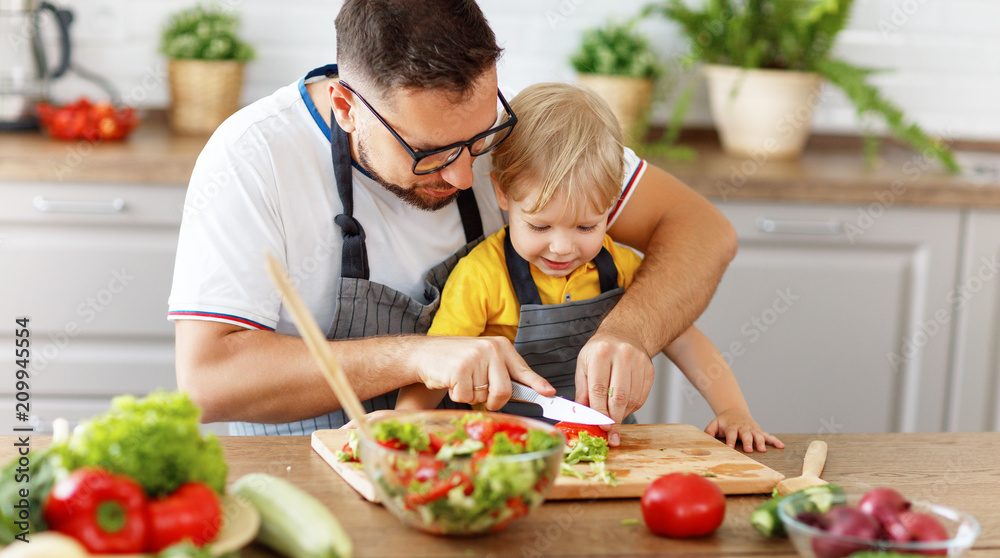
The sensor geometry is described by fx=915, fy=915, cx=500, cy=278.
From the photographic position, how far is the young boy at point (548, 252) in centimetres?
142

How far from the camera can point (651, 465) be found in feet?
3.61

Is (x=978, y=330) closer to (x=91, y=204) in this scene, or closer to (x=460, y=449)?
(x=460, y=449)

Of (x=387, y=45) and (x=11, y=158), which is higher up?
(x=387, y=45)

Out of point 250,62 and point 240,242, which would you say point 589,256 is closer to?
point 240,242

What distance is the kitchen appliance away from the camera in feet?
8.06

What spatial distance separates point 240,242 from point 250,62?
1543 mm

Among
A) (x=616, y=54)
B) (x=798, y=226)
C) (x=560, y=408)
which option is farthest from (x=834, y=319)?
(x=560, y=408)

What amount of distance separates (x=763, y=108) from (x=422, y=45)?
1.60m

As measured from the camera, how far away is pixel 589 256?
148cm

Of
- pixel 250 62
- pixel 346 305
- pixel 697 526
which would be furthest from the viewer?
pixel 250 62

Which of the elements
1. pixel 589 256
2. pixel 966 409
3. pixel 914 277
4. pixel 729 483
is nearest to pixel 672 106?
pixel 914 277

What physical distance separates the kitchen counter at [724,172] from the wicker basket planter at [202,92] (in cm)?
6

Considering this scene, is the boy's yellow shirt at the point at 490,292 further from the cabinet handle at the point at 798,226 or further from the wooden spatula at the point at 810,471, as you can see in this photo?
the cabinet handle at the point at 798,226

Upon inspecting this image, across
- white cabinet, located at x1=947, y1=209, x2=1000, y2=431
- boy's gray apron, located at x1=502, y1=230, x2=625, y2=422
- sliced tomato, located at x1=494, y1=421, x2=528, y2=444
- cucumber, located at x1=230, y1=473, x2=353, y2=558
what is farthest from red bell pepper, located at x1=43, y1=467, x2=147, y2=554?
white cabinet, located at x1=947, y1=209, x2=1000, y2=431
